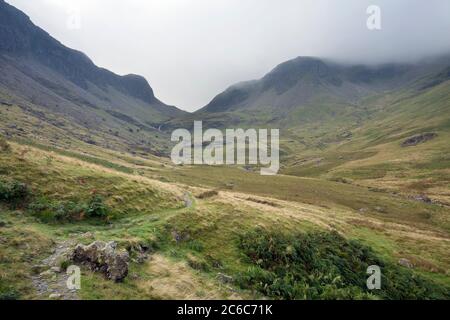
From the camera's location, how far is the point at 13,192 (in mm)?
25438

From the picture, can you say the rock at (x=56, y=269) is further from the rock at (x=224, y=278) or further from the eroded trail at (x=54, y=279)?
the rock at (x=224, y=278)

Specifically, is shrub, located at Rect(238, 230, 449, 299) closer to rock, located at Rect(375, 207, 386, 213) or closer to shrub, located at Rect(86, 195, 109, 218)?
shrub, located at Rect(86, 195, 109, 218)

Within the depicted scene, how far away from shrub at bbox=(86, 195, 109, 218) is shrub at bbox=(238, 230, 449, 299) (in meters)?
12.1

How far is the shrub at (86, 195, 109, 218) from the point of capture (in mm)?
26516

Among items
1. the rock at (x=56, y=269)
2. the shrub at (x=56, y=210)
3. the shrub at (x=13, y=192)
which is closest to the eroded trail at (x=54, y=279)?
the rock at (x=56, y=269)

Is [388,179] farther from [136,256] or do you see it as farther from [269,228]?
[136,256]

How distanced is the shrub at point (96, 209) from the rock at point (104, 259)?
765 cm

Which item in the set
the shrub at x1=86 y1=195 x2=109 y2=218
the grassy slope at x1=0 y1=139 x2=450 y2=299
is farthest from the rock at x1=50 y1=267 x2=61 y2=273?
the shrub at x1=86 y1=195 x2=109 y2=218

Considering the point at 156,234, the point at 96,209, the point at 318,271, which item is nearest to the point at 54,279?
the point at 156,234

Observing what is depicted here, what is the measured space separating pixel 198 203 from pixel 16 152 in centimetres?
1922

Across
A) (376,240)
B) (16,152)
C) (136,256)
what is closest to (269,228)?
(136,256)

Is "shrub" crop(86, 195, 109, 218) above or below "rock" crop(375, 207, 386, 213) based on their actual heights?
above

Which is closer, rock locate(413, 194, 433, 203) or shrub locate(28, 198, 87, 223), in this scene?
shrub locate(28, 198, 87, 223)

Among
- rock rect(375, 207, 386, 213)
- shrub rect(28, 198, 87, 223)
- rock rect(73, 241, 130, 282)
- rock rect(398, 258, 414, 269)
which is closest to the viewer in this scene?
rock rect(73, 241, 130, 282)
